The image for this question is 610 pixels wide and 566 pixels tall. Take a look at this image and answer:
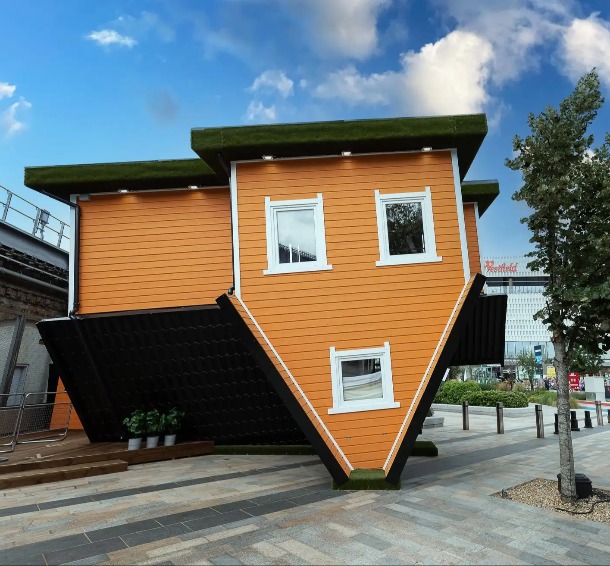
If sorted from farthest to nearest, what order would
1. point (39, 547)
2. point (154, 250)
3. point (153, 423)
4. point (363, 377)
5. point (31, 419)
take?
point (31, 419) < point (153, 423) < point (154, 250) < point (363, 377) < point (39, 547)

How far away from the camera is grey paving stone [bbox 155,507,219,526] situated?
20.6 feet

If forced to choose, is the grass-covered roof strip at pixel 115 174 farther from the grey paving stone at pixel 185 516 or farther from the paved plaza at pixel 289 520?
the grey paving stone at pixel 185 516

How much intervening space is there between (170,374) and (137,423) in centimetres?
153

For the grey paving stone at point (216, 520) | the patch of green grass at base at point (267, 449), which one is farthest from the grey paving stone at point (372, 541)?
the patch of green grass at base at point (267, 449)

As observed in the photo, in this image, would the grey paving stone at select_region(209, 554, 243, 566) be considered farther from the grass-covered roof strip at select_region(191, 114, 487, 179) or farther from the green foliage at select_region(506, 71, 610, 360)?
the grass-covered roof strip at select_region(191, 114, 487, 179)

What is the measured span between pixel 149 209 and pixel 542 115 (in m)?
8.71

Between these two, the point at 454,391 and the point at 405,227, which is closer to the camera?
the point at 405,227

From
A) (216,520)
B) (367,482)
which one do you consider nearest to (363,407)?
(367,482)

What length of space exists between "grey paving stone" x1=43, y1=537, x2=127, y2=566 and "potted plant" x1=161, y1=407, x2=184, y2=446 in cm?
561

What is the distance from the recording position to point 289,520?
6.16 meters

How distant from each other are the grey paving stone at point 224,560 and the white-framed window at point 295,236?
4880 mm

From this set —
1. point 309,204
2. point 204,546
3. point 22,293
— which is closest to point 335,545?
point 204,546

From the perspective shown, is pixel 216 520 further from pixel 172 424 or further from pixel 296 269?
pixel 172 424

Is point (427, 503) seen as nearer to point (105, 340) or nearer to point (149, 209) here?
point (105, 340)
